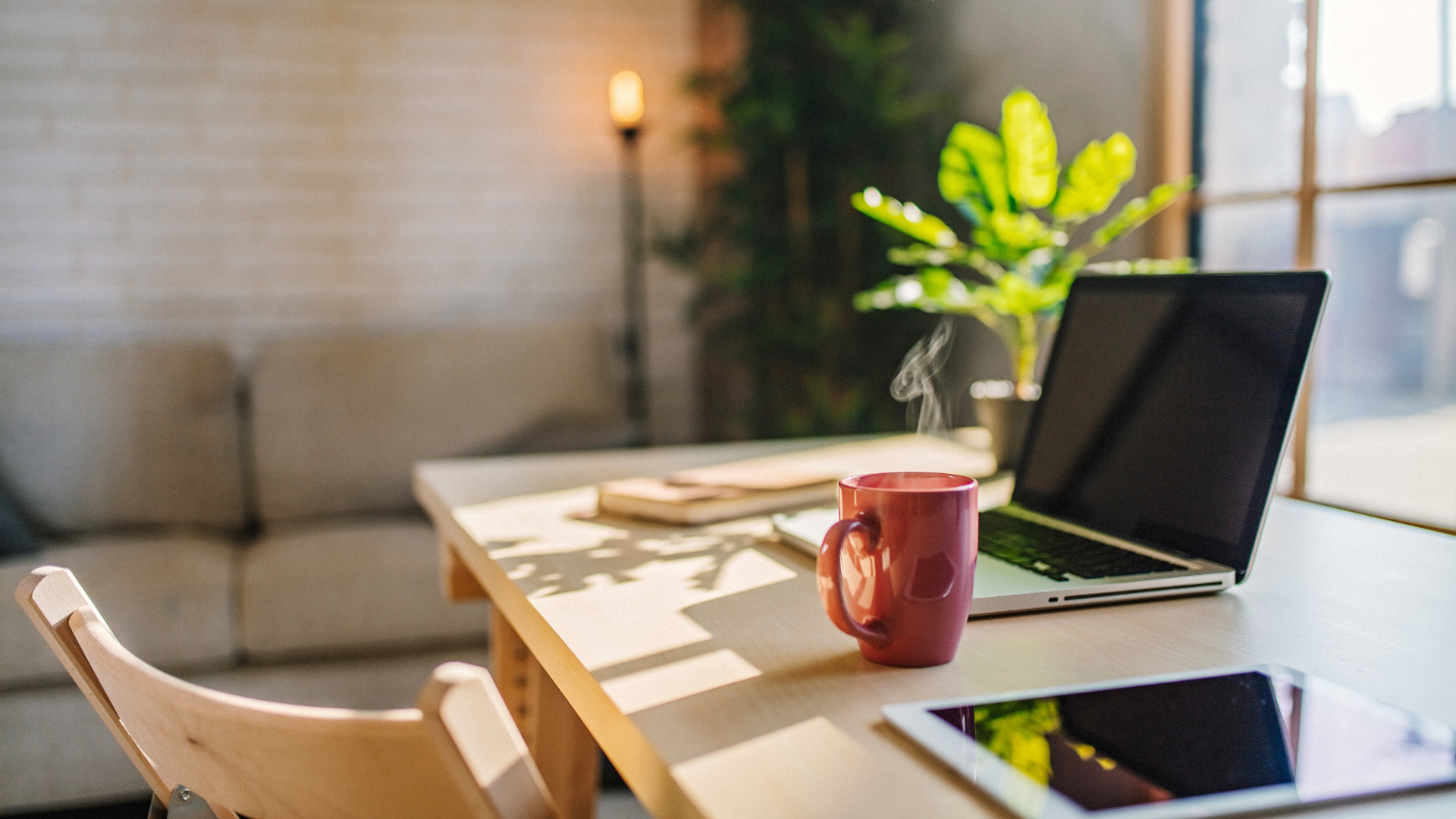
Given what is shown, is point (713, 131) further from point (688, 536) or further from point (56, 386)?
point (688, 536)

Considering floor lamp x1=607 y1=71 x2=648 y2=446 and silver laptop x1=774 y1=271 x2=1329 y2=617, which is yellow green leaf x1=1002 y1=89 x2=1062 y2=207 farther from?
floor lamp x1=607 y1=71 x2=648 y2=446

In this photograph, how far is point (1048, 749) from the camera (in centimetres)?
49

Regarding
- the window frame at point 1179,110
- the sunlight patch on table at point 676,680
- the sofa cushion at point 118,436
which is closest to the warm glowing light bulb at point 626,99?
the sofa cushion at point 118,436

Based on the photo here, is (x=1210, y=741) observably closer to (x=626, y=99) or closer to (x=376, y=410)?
(x=376, y=410)

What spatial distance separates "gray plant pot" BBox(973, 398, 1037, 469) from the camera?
1.32 m

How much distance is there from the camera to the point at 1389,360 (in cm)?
173

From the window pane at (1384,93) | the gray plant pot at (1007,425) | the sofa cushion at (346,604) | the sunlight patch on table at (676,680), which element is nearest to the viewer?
the sunlight patch on table at (676,680)

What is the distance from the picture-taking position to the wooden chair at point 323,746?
1.40 feet

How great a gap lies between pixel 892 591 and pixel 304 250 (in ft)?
8.74

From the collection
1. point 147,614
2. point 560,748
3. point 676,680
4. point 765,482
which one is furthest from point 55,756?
point 676,680

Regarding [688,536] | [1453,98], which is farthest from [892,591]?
[1453,98]

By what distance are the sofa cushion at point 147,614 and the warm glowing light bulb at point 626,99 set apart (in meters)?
1.53

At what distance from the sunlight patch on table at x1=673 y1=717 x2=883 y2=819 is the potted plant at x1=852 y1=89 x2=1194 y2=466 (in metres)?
0.87

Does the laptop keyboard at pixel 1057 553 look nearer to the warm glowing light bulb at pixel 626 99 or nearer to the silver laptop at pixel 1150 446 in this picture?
the silver laptop at pixel 1150 446
